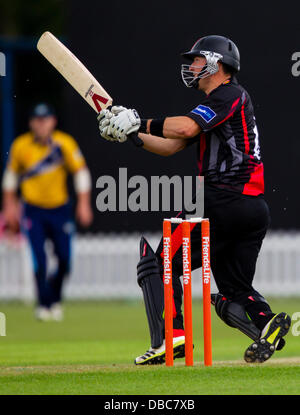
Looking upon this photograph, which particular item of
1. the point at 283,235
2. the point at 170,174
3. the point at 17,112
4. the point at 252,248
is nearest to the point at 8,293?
the point at 170,174

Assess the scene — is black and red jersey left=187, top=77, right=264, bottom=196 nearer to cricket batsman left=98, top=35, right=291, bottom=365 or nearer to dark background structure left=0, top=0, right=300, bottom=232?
cricket batsman left=98, top=35, right=291, bottom=365

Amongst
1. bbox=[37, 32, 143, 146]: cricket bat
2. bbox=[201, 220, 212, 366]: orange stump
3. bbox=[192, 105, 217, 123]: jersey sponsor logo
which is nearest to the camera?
bbox=[201, 220, 212, 366]: orange stump

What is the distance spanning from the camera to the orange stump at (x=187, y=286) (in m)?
5.15

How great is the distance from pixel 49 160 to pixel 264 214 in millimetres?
5394

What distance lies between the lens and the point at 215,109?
550 cm

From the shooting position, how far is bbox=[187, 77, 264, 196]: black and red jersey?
5.61m

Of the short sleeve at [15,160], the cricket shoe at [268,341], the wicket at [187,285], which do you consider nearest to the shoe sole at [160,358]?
the wicket at [187,285]

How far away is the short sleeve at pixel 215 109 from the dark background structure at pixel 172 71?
6.49 metres

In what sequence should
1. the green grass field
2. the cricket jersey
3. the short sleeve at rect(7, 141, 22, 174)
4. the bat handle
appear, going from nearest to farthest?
the green grass field → the bat handle → the cricket jersey → the short sleeve at rect(7, 141, 22, 174)

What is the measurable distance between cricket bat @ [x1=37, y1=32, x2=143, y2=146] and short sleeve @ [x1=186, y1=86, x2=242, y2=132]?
67cm

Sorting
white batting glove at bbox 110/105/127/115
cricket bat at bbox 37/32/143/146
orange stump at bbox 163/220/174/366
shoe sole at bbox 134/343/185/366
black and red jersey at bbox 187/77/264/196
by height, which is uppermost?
cricket bat at bbox 37/32/143/146

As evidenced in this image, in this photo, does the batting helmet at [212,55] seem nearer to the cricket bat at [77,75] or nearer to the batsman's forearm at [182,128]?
the batsman's forearm at [182,128]

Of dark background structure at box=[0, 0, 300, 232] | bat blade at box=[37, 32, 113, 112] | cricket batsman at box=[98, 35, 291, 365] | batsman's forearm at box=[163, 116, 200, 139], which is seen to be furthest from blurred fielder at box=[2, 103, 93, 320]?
batsman's forearm at box=[163, 116, 200, 139]

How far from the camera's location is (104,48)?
42.0 feet
